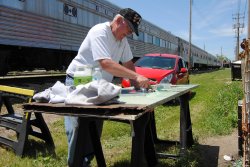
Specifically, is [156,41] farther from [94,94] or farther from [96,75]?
[94,94]

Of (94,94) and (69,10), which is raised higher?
(69,10)

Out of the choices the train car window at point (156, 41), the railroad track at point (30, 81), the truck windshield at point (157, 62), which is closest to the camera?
the truck windshield at point (157, 62)

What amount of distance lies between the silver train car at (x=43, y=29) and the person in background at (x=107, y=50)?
330 inches

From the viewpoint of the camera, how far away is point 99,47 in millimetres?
3348

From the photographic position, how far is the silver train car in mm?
11805

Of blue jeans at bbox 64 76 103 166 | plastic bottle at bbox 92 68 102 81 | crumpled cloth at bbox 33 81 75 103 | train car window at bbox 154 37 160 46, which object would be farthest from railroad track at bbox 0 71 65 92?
train car window at bbox 154 37 160 46

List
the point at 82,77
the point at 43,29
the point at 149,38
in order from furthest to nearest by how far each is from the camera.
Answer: the point at 149,38 < the point at 43,29 < the point at 82,77

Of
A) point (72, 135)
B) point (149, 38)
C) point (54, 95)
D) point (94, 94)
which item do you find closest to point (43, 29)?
point (72, 135)

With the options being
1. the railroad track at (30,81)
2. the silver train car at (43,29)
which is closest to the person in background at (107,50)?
the railroad track at (30,81)

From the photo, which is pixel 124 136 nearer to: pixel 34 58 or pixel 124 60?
pixel 124 60

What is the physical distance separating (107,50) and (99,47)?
0.26 feet

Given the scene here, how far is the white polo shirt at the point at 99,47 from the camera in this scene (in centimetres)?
334

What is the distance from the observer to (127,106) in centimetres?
254

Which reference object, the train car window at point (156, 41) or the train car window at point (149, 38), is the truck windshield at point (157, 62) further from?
the train car window at point (156, 41)
